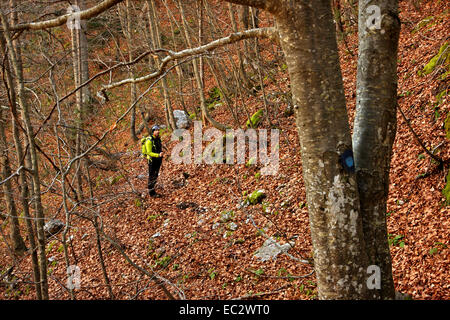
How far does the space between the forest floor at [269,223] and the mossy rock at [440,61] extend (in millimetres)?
227

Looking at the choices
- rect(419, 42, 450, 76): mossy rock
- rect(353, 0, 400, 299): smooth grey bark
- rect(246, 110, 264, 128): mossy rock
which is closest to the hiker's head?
rect(246, 110, 264, 128): mossy rock

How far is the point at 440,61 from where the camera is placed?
646 centimetres

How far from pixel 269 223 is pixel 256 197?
1.06 m

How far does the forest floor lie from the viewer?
4422 mm

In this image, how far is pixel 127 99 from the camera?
17516mm

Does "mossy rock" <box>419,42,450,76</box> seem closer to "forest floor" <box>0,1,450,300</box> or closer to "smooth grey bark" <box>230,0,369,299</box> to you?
"forest floor" <box>0,1,450,300</box>

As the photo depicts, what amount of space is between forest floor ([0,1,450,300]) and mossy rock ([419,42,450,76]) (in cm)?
23

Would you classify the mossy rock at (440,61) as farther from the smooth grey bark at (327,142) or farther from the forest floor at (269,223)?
the smooth grey bark at (327,142)

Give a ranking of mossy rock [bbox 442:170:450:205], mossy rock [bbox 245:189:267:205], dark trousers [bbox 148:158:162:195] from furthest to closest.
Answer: dark trousers [bbox 148:158:162:195] → mossy rock [bbox 245:189:267:205] → mossy rock [bbox 442:170:450:205]

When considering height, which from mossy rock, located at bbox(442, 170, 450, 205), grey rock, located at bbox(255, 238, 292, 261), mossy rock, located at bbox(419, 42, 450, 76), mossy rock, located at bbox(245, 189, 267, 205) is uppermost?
mossy rock, located at bbox(419, 42, 450, 76)

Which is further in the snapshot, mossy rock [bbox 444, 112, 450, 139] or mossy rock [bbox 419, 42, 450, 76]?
mossy rock [bbox 419, 42, 450, 76]
